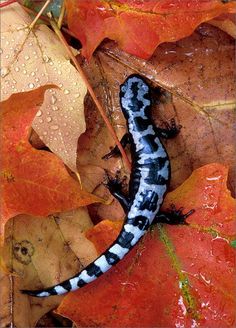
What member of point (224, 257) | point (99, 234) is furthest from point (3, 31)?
point (224, 257)

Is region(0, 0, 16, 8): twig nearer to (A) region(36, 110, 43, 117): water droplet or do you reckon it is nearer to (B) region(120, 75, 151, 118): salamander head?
(A) region(36, 110, 43, 117): water droplet

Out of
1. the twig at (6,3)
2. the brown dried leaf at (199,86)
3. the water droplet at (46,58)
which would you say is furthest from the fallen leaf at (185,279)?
the twig at (6,3)

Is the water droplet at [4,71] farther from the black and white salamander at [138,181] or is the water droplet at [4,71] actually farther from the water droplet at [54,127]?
the black and white salamander at [138,181]

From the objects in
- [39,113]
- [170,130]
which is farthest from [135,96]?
[39,113]

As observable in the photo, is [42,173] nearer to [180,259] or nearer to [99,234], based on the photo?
[99,234]

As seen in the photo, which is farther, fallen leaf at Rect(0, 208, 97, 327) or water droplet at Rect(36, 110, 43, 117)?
fallen leaf at Rect(0, 208, 97, 327)

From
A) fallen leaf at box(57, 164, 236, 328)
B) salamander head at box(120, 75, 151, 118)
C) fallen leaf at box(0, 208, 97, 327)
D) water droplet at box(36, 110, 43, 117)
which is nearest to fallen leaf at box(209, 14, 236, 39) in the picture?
salamander head at box(120, 75, 151, 118)
